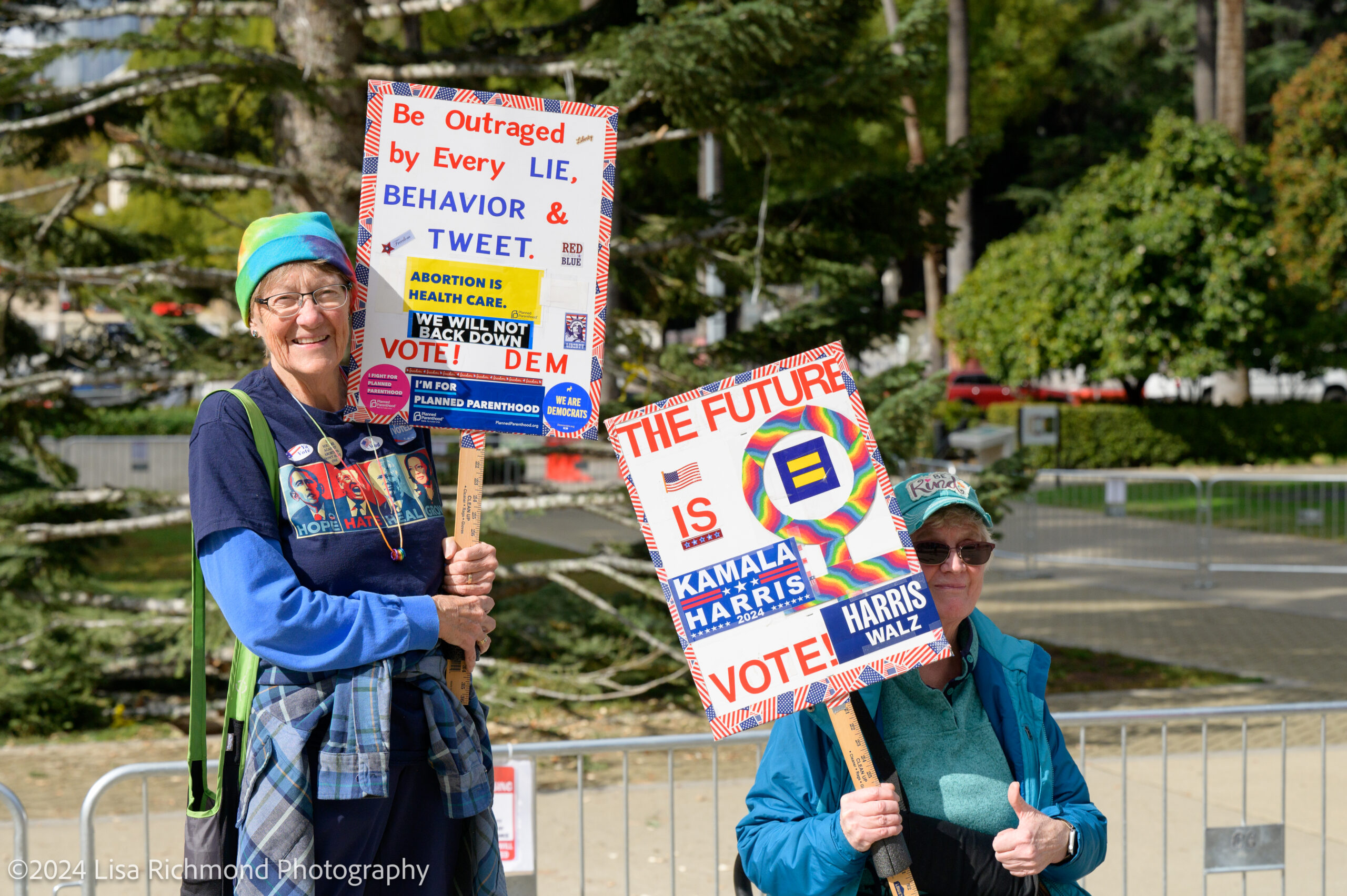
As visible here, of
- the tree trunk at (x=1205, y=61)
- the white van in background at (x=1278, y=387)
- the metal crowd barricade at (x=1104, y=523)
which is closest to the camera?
the metal crowd barricade at (x=1104, y=523)

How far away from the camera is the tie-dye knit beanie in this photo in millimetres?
2416

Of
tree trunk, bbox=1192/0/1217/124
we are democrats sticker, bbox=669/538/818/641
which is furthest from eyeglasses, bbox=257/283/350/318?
tree trunk, bbox=1192/0/1217/124

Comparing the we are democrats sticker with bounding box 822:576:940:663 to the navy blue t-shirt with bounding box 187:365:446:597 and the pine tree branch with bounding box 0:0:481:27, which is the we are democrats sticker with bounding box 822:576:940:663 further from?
the pine tree branch with bounding box 0:0:481:27

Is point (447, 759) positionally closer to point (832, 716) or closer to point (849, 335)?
point (832, 716)

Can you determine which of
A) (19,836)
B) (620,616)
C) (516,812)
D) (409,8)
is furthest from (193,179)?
(516,812)

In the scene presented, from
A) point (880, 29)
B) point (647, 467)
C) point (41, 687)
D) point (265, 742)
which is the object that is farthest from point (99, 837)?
point (880, 29)

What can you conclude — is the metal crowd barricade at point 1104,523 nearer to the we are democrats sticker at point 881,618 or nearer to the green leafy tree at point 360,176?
the green leafy tree at point 360,176

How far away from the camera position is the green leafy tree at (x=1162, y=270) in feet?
70.4

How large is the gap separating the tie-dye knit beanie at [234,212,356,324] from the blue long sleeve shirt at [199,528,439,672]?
1.58 feet

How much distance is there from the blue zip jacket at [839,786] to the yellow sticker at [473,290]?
1.02 m

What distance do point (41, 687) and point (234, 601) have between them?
6.18 meters

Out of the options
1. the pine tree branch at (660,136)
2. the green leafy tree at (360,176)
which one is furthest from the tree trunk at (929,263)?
the pine tree branch at (660,136)

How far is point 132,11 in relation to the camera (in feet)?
24.8

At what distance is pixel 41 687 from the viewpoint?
24.7 ft
